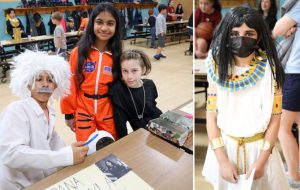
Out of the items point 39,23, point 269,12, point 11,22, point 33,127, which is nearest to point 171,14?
point 39,23

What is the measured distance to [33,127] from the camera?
1160mm

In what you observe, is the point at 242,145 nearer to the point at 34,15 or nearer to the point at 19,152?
the point at 19,152

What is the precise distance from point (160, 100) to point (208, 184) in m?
2.94

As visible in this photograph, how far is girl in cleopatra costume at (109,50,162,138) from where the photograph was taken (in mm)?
1466

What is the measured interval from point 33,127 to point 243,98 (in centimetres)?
90

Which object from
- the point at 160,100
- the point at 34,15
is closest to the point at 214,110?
the point at 160,100

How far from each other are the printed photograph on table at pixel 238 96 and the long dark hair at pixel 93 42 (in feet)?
2.90

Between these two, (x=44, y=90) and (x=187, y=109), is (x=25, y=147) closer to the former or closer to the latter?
(x=44, y=90)

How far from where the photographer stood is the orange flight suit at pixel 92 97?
149 centimetres

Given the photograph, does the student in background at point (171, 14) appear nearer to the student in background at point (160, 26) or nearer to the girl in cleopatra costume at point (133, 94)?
the student in background at point (160, 26)

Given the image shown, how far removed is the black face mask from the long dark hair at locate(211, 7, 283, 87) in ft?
0.04

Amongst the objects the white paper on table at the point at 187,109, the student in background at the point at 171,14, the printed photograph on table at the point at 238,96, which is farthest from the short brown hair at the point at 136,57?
the student in background at the point at 171,14

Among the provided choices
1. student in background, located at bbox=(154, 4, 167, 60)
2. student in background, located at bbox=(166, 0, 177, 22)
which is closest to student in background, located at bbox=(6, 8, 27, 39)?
student in background, located at bbox=(154, 4, 167, 60)

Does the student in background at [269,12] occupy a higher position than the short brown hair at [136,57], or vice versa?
the student in background at [269,12]
